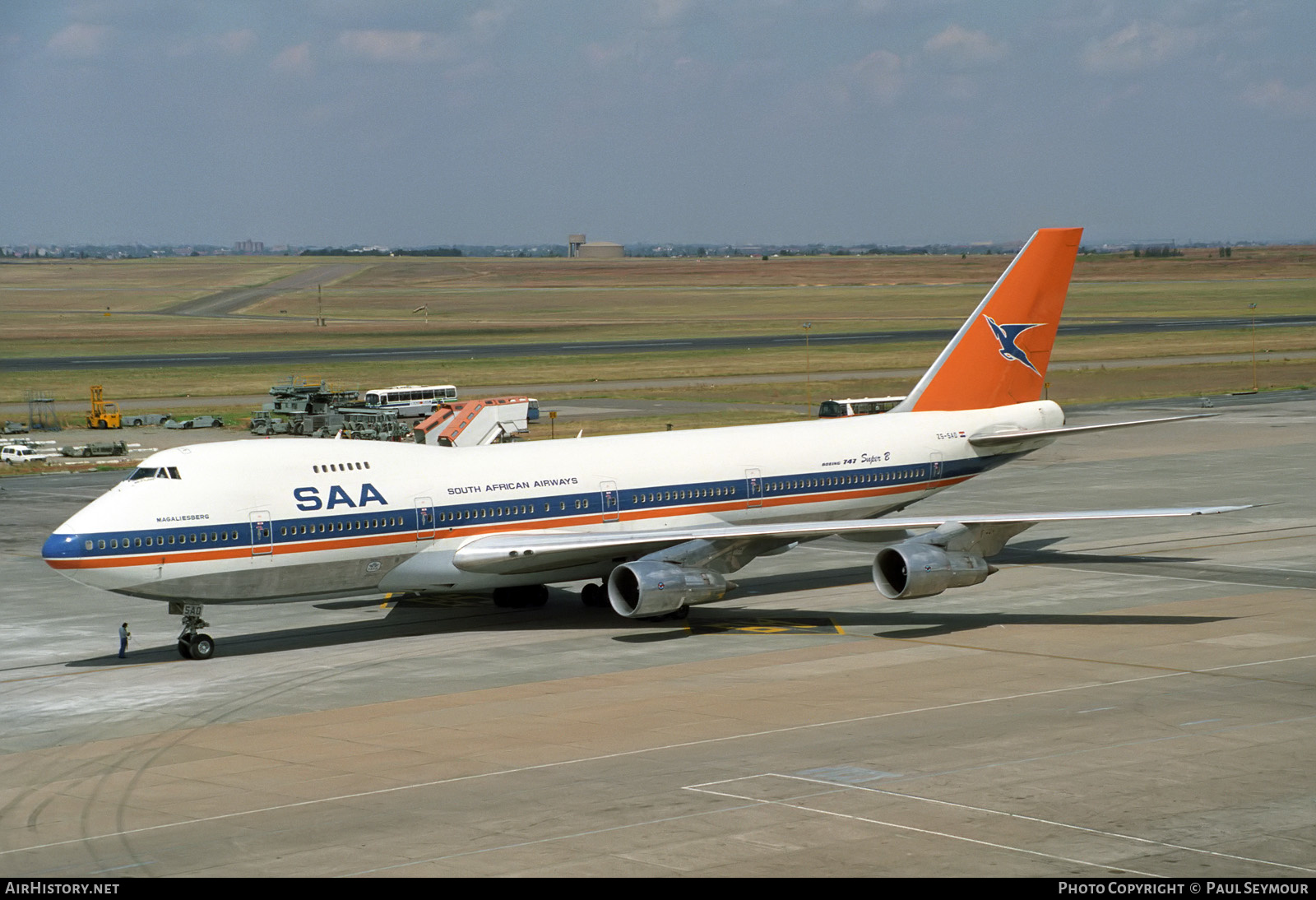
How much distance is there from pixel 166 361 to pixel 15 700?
115396 millimetres

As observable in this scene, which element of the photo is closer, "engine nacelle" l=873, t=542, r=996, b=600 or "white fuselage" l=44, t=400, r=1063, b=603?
"white fuselage" l=44, t=400, r=1063, b=603

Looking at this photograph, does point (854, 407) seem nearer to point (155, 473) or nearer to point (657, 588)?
point (657, 588)

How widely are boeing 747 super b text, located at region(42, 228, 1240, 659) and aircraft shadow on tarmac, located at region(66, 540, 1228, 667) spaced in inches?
40.2

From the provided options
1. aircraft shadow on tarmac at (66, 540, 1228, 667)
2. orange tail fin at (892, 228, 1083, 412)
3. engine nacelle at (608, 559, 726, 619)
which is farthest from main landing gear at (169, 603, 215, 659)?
orange tail fin at (892, 228, 1083, 412)

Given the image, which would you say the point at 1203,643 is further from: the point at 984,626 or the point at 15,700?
the point at 15,700

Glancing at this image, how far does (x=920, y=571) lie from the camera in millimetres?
36531

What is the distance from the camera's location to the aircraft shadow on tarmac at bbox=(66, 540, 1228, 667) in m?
37.4

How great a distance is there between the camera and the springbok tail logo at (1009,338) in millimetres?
47062

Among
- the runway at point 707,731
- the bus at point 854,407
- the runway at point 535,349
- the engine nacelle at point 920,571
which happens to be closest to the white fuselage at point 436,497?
the runway at point 707,731

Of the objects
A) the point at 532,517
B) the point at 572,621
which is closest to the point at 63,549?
the point at 532,517

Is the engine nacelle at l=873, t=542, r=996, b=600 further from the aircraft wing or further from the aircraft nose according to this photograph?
the aircraft nose

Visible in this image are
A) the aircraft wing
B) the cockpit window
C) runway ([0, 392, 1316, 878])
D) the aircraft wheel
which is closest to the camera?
runway ([0, 392, 1316, 878])

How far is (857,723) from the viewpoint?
93.9 feet

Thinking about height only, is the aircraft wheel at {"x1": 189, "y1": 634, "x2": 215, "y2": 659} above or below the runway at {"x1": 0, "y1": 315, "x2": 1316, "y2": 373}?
below
